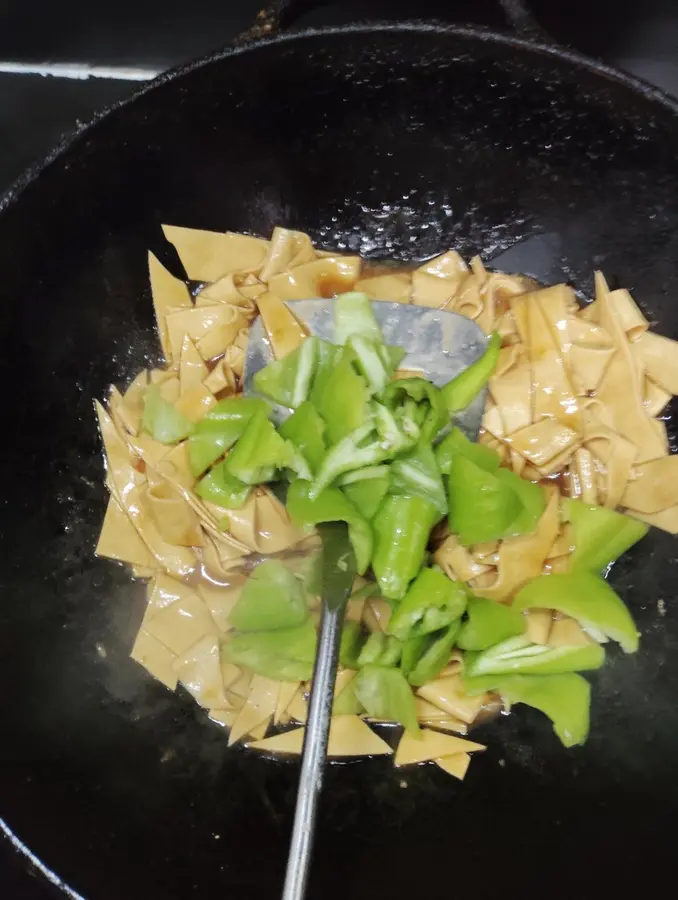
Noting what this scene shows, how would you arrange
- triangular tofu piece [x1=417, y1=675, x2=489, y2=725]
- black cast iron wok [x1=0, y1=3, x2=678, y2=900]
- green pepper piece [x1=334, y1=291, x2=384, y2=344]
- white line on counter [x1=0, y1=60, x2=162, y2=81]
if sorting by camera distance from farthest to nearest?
white line on counter [x1=0, y1=60, x2=162, y2=81] → green pepper piece [x1=334, y1=291, x2=384, y2=344] → triangular tofu piece [x1=417, y1=675, x2=489, y2=725] → black cast iron wok [x1=0, y1=3, x2=678, y2=900]

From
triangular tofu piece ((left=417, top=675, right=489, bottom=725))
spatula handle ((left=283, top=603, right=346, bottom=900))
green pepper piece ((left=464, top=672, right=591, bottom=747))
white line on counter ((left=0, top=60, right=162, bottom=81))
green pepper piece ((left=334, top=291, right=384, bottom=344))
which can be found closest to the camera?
spatula handle ((left=283, top=603, right=346, bottom=900))

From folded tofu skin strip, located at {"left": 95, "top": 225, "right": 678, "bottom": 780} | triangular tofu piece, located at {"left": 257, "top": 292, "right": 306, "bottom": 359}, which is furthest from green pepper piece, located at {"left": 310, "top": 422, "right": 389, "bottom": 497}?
Result: triangular tofu piece, located at {"left": 257, "top": 292, "right": 306, "bottom": 359}

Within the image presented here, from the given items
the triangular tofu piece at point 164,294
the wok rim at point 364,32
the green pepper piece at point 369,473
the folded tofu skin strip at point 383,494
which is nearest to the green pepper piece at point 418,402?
the folded tofu skin strip at point 383,494

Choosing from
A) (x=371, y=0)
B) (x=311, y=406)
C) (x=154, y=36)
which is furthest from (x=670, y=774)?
(x=154, y=36)

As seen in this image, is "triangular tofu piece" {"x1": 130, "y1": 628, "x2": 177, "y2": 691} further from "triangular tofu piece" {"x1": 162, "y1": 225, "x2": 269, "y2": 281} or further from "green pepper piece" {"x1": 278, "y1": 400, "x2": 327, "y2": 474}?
"triangular tofu piece" {"x1": 162, "y1": 225, "x2": 269, "y2": 281}

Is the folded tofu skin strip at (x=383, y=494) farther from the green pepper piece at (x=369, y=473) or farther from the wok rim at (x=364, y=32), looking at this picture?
the wok rim at (x=364, y=32)

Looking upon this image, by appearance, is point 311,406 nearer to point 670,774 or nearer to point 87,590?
point 87,590

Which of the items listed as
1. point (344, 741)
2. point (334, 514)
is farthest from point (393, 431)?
point (344, 741)
